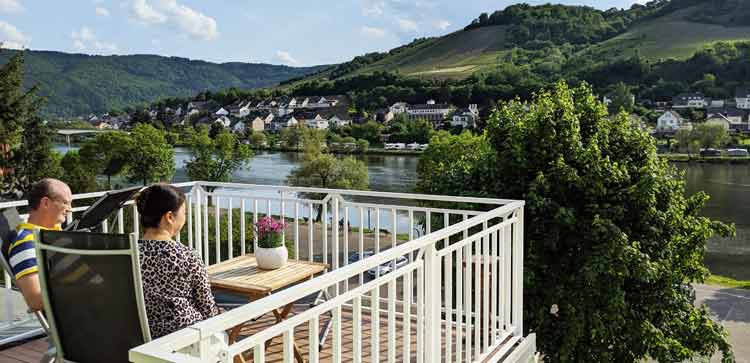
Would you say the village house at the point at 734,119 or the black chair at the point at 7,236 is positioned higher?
the village house at the point at 734,119

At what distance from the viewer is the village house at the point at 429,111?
3669 inches

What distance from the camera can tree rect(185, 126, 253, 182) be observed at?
49375mm

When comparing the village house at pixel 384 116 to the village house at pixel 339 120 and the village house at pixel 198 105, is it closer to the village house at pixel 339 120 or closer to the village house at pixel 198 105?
the village house at pixel 339 120

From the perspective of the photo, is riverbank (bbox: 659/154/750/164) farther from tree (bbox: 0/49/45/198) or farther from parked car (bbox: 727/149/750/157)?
tree (bbox: 0/49/45/198)

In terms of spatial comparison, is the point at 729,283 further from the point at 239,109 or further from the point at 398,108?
the point at 239,109

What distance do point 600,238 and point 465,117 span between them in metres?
84.7

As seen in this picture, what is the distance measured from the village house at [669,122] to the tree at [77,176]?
60465 mm

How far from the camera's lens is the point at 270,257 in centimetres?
367

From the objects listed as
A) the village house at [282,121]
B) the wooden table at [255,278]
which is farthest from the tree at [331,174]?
the village house at [282,121]

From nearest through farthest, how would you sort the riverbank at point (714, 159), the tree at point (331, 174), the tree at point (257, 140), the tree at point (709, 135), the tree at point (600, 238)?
the tree at point (600, 238)
the tree at point (331, 174)
the riverbank at point (714, 159)
the tree at point (709, 135)
the tree at point (257, 140)

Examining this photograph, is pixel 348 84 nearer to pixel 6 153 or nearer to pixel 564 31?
pixel 564 31

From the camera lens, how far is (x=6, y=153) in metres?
28.5

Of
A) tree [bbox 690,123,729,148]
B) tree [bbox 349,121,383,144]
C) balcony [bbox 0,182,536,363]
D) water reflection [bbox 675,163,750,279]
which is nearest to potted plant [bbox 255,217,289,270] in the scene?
balcony [bbox 0,182,536,363]

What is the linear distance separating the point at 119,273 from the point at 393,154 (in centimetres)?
6498
